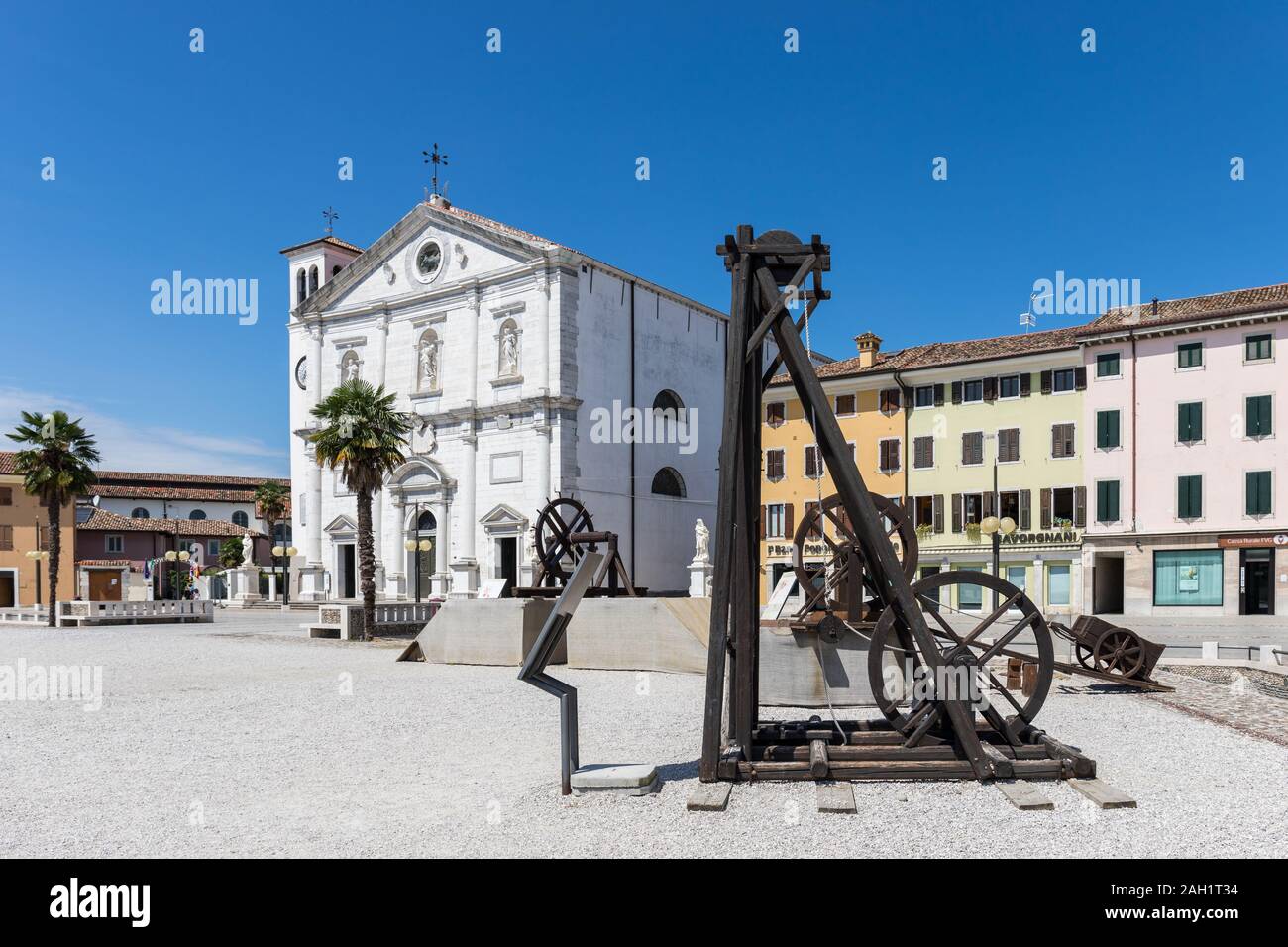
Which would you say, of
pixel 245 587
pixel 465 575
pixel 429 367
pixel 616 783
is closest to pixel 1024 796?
pixel 616 783

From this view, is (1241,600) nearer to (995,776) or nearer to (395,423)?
(395,423)

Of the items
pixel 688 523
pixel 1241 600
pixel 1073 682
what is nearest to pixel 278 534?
pixel 688 523

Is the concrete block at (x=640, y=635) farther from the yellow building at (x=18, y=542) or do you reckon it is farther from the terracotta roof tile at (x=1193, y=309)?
the yellow building at (x=18, y=542)

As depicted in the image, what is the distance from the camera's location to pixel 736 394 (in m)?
8.47

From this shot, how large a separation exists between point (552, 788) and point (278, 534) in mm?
79752

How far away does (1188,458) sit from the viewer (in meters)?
35.5

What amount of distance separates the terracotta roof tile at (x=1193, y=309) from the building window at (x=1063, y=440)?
11.5 ft

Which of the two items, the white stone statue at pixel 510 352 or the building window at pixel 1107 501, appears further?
the white stone statue at pixel 510 352

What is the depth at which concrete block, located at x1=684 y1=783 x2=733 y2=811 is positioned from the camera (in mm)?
7223

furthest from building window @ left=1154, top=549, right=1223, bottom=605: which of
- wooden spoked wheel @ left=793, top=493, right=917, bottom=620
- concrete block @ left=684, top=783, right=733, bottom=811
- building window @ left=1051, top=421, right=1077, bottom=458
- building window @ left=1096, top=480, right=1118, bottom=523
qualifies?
concrete block @ left=684, top=783, right=733, bottom=811

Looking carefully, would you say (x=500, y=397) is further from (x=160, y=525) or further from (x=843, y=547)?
(x=160, y=525)

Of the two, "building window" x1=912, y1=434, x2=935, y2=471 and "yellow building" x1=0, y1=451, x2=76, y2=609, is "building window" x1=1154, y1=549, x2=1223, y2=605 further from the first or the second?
"yellow building" x1=0, y1=451, x2=76, y2=609

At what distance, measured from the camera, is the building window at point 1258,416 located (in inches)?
1335
